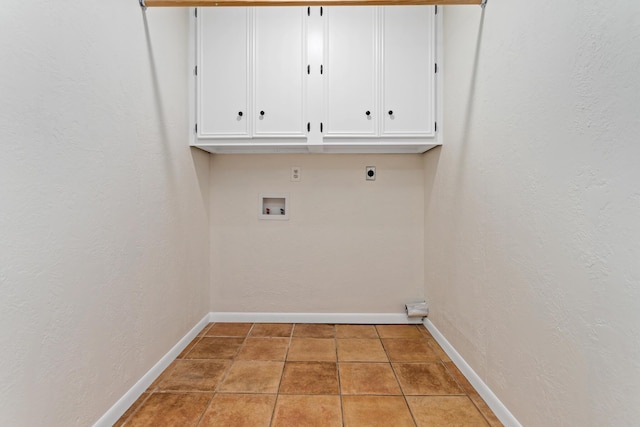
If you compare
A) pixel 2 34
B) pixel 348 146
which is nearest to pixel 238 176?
pixel 348 146

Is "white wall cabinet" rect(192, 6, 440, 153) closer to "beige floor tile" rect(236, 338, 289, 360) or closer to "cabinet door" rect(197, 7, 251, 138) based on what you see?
"cabinet door" rect(197, 7, 251, 138)

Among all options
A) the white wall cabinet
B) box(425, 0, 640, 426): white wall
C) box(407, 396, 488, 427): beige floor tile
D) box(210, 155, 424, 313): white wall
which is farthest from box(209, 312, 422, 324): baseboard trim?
the white wall cabinet

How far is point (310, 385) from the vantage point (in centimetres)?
181

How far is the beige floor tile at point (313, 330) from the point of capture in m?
2.50

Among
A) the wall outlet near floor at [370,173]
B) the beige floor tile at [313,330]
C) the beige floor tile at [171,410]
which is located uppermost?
the wall outlet near floor at [370,173]

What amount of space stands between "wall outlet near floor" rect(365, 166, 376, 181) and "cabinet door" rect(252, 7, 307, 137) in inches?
27.0

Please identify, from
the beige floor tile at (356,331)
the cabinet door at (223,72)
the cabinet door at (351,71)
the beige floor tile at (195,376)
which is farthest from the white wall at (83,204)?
the beige floor tile at (356,331)

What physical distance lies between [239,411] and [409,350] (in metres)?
1.21

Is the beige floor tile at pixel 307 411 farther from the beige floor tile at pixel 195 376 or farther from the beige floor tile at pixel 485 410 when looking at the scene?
the beige floor tile at pixel 485 410

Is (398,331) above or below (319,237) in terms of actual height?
below

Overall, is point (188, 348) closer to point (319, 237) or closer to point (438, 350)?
point (319, 237)

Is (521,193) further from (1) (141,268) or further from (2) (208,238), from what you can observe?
(2) (208,238)

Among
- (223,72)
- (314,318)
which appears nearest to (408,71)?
(223,72)

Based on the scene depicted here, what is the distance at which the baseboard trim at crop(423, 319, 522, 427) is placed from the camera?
1478mm
